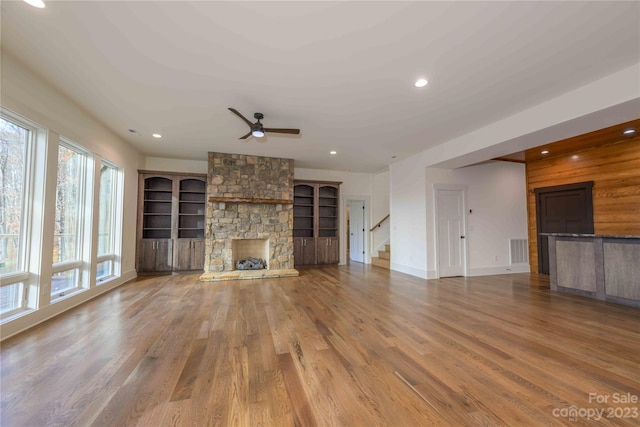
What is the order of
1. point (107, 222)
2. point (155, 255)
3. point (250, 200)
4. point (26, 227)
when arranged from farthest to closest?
point (155, 255), point (250, 200), point (107, 222), point (26, 227)

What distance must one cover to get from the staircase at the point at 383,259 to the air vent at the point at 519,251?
2921mm

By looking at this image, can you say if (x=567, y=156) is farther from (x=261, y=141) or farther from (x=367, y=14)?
(x=261, y=141)

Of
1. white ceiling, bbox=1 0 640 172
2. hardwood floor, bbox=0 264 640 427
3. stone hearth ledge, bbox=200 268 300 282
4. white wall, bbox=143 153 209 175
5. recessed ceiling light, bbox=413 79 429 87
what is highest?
white ceiling, bbox=1 0 640 172

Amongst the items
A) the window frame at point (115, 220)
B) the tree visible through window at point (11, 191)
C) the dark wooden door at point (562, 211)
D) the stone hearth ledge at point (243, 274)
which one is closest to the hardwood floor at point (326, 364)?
the tree visible through window at point (11, 191)

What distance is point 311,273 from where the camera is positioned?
6332 mm

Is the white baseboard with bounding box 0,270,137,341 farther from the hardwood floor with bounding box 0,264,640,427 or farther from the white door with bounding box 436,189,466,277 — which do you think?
the white door with bounding box 436,189,466,277

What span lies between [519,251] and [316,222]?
5.22m

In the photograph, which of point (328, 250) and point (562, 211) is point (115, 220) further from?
point (562, 211)

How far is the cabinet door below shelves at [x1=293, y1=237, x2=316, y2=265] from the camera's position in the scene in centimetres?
722

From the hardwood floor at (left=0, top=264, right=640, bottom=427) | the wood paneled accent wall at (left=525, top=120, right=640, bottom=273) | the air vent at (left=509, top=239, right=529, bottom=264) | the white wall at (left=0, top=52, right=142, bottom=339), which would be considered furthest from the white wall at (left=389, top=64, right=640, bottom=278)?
the white wall at (left=0, top=52, right=142, bottom=339)

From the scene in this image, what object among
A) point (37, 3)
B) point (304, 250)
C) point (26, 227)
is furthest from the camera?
point (304, 250)

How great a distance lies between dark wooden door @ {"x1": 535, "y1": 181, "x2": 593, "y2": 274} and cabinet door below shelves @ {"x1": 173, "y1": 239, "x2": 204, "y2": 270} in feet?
27.3

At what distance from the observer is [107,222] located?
16.1 feet

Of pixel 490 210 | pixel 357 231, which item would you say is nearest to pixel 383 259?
pixel 357 231
